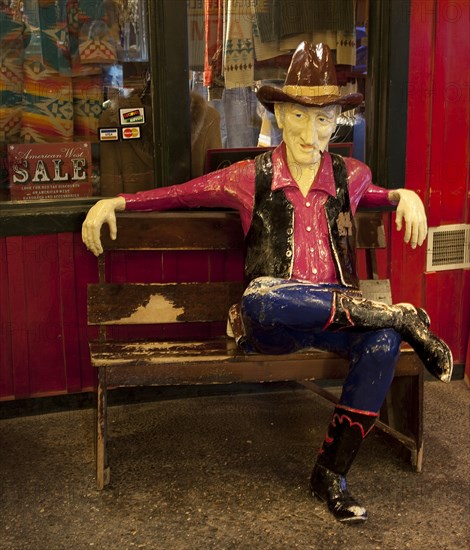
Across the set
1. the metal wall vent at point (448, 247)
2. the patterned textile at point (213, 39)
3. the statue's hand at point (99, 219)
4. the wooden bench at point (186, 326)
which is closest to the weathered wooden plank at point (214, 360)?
the wooden bench at point (186, 326)

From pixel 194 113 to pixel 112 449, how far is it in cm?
172

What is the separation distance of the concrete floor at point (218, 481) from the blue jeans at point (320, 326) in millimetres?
471

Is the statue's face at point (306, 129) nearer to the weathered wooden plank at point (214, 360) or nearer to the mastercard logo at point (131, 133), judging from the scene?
the weathered wooden plank at point (214, 360)

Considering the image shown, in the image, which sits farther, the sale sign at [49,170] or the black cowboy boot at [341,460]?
the sale sign at [49,170]

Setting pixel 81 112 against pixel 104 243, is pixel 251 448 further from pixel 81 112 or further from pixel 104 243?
pixel 81 112

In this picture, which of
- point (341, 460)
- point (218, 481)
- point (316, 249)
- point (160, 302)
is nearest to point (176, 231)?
point (160, 302)

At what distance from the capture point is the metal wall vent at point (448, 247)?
436 centimetres

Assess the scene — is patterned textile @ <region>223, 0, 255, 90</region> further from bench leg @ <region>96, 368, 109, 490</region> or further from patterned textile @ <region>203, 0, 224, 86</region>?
bench leg @ <region>96, 368, 109, 490</region>

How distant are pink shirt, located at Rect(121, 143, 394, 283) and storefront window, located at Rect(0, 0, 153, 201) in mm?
636

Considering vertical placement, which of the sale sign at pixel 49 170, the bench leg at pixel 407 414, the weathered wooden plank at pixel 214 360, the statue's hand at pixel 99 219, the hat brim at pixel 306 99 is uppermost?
the hat brim at pixel 306 99

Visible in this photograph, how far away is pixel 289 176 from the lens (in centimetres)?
331

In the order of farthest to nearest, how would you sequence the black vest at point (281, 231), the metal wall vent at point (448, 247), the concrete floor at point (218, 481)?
the metal wall vent at point (448, 247) → the black vest at point (281, 231) → the concrete floor at point (218, 481)

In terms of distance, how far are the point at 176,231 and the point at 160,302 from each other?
0.35 metres

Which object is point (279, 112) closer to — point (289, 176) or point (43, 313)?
point (289, 176)
